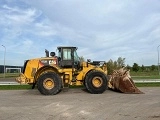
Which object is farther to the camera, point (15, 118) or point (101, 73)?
point (101, 73)

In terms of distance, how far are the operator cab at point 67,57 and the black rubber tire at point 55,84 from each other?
4.12 ft

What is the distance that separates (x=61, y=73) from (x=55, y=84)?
983 mm

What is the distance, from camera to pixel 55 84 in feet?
59.1

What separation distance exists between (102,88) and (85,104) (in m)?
5.18

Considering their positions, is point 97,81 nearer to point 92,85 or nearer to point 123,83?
point 92,85

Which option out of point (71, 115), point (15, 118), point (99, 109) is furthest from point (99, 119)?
point (15, 118)

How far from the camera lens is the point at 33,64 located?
18.7 meters

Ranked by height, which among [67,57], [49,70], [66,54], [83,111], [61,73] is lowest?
[83,111]

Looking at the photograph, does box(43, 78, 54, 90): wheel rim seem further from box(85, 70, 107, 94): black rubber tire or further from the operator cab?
box(85, 70, 107, 94): black rubber tire

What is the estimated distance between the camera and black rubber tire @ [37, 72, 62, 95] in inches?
703

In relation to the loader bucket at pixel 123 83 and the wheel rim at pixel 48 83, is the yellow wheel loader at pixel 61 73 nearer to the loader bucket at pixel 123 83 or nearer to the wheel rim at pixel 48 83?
the wheel rim at pixel 48 83

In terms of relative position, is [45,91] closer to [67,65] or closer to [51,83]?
[51,83]

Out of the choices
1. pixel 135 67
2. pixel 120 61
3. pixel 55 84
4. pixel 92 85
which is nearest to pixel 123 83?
pixel 92 85

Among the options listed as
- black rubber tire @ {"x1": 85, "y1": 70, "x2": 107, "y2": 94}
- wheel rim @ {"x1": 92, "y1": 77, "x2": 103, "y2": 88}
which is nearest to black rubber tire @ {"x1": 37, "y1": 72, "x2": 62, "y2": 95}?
black rubber tire @ {"x1": 85, "y1": 70, "x2": 107, "y2": 94}
